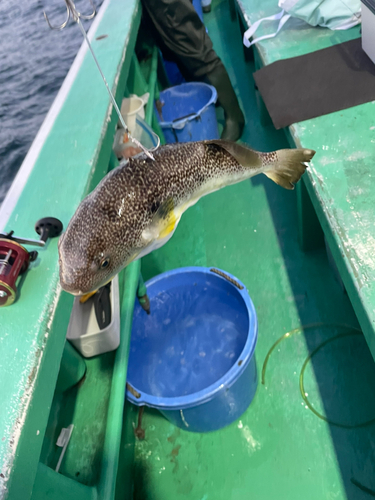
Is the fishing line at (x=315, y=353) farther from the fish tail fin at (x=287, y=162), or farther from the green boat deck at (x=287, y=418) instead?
the fish tail fin at (x=287, y=162)

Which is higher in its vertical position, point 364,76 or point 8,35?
point 8,35

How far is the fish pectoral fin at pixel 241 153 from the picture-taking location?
2.42 feet

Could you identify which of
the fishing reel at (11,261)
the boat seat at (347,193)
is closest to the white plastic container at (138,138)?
the boat seat at (347,193)

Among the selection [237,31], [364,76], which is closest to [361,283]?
[364,76]

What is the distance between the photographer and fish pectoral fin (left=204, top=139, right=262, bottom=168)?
2.42 ft

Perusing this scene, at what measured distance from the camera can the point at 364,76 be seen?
1.73m

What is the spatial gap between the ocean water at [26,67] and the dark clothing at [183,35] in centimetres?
106

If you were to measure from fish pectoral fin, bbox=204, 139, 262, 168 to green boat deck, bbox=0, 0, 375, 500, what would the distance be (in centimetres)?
58

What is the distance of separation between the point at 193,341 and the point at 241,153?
1.30 m

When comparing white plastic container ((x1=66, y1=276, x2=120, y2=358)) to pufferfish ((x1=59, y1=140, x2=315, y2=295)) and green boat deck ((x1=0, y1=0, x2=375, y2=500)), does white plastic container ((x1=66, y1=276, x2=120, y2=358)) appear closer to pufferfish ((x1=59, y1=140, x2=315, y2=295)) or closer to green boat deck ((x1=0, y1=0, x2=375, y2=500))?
green boat deck ((x1=0, y1=0, x2=375, y2=500))

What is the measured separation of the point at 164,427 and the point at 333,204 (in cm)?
132

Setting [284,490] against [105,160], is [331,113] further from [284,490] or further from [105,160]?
[284,490]

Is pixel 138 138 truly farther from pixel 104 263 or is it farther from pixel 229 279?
pixel 104 263

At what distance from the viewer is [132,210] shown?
→ 585 millimetres
